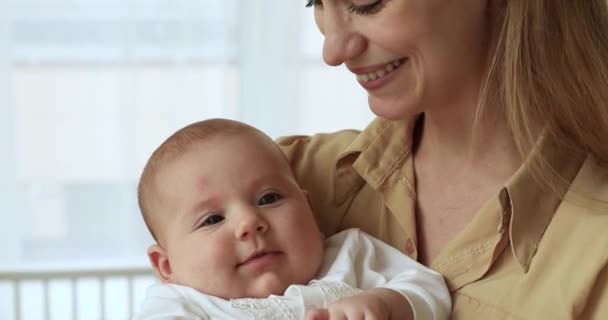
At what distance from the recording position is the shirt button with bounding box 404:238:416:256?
1439 mm

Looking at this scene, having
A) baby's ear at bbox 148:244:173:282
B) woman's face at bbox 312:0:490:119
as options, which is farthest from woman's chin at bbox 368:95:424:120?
baby's ear at bbox 148:244:173:282

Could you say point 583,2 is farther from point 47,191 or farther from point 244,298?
point 47,191

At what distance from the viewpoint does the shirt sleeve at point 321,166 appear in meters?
1.58

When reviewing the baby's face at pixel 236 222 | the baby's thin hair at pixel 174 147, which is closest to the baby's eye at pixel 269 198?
the baby's face at pixel 236 222

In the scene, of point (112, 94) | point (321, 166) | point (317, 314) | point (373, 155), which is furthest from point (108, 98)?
point (317, 314)

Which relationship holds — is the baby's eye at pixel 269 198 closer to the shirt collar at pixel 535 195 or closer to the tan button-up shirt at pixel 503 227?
the tan button-up shirt at pixel 503 227

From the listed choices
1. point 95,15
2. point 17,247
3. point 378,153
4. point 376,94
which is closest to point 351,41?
point 376,94

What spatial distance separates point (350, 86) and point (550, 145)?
1.59 m

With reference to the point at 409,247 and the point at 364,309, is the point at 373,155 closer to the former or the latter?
the point at 409,247

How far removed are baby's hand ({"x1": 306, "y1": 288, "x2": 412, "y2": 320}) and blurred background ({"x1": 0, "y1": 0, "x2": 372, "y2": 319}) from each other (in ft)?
5.08

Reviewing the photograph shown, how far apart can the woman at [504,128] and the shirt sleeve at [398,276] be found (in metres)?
0.03

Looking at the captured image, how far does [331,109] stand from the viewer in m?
2.92

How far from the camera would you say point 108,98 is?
2.75 metres

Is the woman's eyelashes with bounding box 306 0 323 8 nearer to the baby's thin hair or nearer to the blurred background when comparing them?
the baby's thin hair
